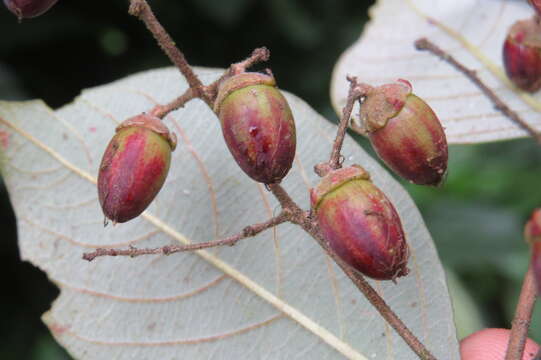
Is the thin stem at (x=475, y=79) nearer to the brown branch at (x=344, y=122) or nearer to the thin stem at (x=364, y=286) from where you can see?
the brown branch at (x=344, y=122)

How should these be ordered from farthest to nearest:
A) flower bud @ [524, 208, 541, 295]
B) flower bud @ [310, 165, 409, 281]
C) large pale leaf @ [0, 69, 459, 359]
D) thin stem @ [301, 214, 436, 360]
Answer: large pale leaf @ [0, 69, 459, 359], thin stem @ [301, 214, 436, 360], flower bud @ [310, 165, 409, 281], flower bud @ [524, 208, 541, 295]

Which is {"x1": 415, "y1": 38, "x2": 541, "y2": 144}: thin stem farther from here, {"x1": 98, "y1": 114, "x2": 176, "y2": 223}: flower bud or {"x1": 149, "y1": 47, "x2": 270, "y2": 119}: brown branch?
{"x1": 98, "y1": 114, "x2": 176, "y2": 223}: flower bud

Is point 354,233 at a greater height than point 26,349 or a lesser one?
greater

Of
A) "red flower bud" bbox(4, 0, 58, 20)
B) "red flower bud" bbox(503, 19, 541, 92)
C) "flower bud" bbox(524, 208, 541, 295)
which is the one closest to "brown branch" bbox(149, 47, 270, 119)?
"red flower bud" bbox(4, 0, 58, 20)

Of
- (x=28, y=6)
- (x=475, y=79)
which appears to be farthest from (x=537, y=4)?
(x=28, y=6)

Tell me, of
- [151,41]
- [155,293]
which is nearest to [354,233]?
[155,293]

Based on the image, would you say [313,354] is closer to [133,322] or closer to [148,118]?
[133,322]

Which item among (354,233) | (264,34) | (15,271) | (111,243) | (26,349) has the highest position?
(354,233)
